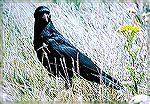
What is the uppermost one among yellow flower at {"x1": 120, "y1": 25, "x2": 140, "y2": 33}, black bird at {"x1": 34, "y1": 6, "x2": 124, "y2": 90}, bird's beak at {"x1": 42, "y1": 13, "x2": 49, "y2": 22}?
bird's beak at {"x1": 42, "y1": 13, "x2": 49, "y2": 22}

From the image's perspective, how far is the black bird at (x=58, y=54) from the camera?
2.21 meters

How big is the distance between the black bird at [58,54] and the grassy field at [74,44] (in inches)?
1.1

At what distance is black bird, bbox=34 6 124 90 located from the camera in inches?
87.0

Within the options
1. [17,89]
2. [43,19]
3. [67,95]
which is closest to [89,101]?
[67,95]

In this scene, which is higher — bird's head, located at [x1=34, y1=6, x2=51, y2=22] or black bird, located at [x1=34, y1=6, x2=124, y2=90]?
bird's head, located at [x1=34, y1=6, x2=51, y2=22]

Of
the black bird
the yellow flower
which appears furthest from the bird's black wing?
the yellow flower

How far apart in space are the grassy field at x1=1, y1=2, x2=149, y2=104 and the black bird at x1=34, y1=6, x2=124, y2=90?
0.10 ft

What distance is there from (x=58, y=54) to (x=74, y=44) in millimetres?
122

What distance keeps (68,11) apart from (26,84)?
1.78 ft

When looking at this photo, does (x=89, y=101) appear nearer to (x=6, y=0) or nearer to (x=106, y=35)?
(x=106, y=35)

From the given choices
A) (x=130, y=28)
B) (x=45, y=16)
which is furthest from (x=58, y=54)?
(x=130, y=28)

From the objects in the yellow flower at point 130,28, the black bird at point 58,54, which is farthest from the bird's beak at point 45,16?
the yellow flower at point 130,28

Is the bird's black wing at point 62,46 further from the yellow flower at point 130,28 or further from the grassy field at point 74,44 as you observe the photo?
the yellow flower at point 130,28

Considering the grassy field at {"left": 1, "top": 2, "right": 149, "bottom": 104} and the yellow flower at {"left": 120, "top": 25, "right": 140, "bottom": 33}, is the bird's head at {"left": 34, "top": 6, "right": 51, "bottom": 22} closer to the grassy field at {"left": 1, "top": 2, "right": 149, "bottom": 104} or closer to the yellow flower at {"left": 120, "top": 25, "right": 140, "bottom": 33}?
the grassy field at {"left": 1, "top": 2, "right": 149, "bottom": 104}
